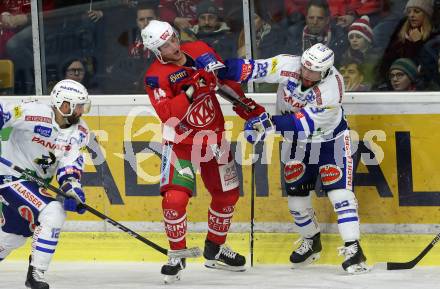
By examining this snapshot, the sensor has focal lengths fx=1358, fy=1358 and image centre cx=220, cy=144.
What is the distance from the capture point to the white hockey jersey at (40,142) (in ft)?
26.2

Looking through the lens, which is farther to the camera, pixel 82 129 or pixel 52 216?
pixel 82 129

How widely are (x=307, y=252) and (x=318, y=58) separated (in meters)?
1.30

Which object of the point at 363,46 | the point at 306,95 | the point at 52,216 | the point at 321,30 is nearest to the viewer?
the point at 52,216

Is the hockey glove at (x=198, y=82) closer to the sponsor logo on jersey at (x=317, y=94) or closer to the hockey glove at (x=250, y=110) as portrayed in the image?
the hockey glove at (x=250, y=110)

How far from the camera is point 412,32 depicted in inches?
344

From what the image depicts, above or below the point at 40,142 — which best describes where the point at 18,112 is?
above

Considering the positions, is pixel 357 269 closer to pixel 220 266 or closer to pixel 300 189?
pixel 300 189

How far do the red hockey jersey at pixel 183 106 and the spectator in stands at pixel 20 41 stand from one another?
150 centimetres

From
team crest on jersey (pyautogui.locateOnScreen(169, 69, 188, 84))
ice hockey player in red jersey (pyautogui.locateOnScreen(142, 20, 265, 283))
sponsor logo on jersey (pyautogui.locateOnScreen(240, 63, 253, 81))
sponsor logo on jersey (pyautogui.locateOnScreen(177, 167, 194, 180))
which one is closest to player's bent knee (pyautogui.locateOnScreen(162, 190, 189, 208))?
ice hockey player in red jersey (pyautogui.locateOnScreen(142, 20, 265, 283))

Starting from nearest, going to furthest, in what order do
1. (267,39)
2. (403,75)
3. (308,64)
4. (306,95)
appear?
(308,64)
(306,95)
(403,75)
(267,39)

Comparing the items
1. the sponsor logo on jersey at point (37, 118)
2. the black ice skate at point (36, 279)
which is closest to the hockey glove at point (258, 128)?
the sponsor logo on jersey at point (37, 118)

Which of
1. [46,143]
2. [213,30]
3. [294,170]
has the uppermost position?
[213,30]

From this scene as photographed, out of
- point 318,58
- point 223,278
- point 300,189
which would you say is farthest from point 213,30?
point 223,278

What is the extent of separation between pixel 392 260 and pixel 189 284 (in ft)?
4.61
